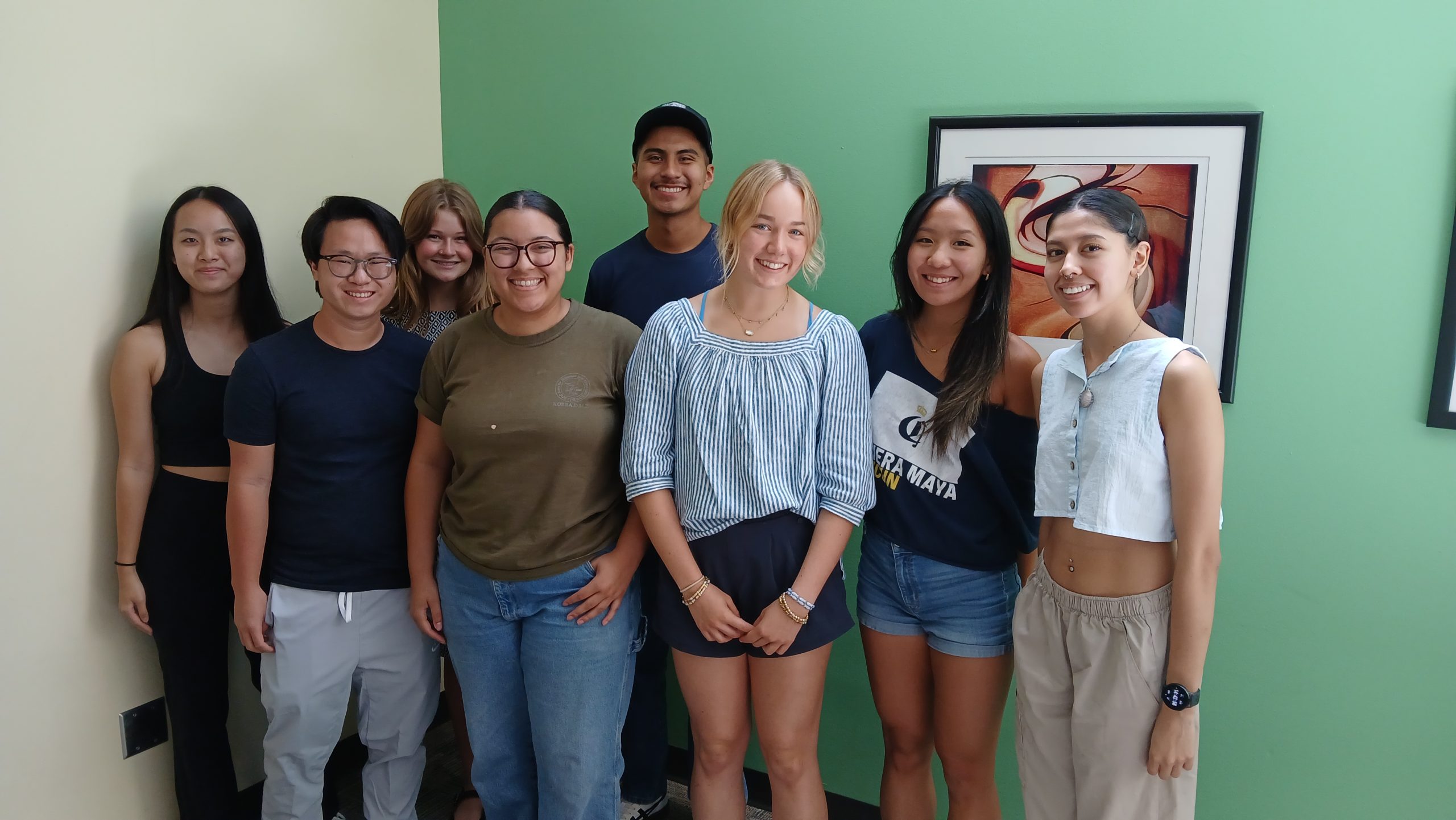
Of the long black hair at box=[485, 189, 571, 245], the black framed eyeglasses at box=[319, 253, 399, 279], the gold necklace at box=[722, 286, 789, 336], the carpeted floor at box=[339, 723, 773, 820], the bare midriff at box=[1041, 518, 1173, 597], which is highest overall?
the long black hair at box=[485, 189, 571, 245]

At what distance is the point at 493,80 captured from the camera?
9.00ft

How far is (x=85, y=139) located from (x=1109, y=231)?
7.31 ft

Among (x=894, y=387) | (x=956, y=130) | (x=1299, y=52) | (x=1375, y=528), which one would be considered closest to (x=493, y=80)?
(x=956, y=130)

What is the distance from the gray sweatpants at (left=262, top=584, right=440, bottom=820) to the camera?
1893 mm

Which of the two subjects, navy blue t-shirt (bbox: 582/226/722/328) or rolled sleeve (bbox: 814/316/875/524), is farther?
navy blue t-shirt (bbox: 582/226/722/328)

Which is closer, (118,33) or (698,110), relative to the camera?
(118,33)

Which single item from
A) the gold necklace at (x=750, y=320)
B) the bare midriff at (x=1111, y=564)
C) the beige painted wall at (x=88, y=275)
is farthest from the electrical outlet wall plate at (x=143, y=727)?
the bare midriff at (x=1111, y=564)

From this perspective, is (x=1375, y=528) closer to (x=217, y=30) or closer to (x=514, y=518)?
(x=514, y=518)

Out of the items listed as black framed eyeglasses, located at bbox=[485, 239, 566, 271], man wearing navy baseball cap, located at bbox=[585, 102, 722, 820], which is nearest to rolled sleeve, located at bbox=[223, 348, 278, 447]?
black framed eyeglasses, located at bbox=[485, 239, 566, 271]

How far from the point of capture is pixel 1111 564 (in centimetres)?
145

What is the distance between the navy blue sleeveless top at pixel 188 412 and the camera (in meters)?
1.98

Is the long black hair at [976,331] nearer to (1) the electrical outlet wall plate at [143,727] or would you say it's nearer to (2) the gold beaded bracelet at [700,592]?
(2) the gold beaded bracelet at [700,592]

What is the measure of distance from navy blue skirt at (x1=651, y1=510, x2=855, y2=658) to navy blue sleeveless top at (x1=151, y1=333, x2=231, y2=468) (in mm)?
1223

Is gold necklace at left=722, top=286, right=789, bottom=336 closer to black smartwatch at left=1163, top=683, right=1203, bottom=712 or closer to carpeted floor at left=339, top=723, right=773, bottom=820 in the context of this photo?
black smartwatch at left=1163, top=683, right=1203, bottom=712
